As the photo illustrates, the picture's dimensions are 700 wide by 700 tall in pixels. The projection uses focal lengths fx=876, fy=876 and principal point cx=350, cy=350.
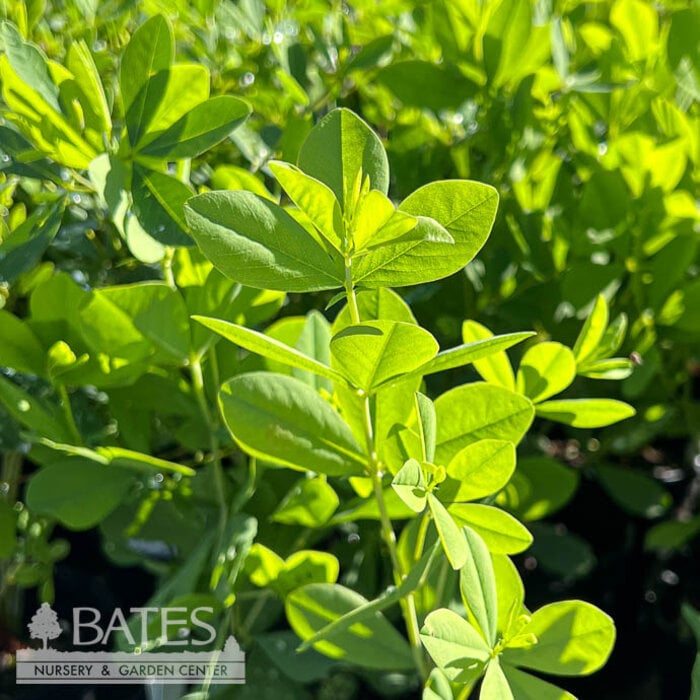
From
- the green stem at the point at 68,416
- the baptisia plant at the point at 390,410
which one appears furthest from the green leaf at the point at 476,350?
the green stem at the point at 68,416

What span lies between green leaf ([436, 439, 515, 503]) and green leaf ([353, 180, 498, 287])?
0.09 metres

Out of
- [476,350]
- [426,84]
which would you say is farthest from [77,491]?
[426,84]

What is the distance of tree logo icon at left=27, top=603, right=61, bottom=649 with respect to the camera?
665mm

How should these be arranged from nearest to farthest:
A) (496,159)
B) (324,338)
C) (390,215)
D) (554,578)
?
(390,215) → (324,338) → (496,159) → (554,578)

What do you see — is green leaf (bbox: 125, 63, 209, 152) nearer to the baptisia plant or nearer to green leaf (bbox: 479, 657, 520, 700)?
the baptisia plant

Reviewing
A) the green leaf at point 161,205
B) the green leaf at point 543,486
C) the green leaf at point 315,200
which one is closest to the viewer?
the green leaf at point 315,200

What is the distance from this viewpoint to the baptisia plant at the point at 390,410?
36 cm

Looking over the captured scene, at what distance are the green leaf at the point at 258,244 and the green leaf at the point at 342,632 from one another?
175mm

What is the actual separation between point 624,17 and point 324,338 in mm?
391

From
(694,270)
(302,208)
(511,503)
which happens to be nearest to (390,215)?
(302,208)

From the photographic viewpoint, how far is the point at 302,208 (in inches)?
14.1

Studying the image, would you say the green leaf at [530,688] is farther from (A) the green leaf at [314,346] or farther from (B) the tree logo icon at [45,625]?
(B) the tree logo icon at [45,625]

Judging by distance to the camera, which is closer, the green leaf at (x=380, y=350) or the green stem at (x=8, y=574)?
the green leaf at (x=380, y=350)

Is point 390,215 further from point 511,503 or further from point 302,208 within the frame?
point 511,503
